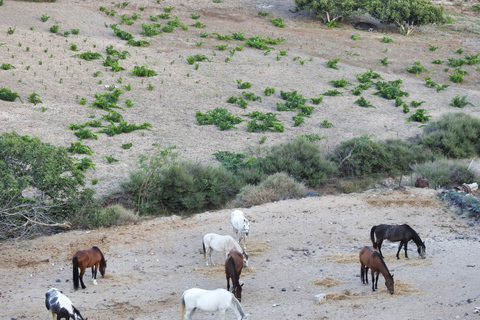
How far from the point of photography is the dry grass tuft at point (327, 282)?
10953 millimetres

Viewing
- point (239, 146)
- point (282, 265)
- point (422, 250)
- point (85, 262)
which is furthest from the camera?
point (239, 146)

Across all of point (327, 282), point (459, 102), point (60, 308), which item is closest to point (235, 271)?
point (327, 282)

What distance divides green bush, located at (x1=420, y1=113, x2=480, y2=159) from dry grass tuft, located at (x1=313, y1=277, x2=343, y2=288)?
→ 12.2m

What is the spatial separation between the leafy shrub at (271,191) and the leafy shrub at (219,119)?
6.12 meters

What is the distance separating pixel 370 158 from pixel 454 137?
415 cm

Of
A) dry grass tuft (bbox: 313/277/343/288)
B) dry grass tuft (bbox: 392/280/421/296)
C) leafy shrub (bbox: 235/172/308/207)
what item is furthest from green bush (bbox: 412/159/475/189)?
dry grass tuft (bbox: 313/277/343/288)

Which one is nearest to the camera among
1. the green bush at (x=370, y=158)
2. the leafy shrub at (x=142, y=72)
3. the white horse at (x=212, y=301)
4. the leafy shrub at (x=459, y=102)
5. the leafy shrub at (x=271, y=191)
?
the white horse at (x=212, y=301)

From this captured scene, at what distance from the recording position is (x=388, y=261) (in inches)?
478

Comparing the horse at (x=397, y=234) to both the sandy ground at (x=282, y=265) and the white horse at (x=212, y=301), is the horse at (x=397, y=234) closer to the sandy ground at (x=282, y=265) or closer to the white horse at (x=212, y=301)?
the sandy ground at (x=282, y=265)

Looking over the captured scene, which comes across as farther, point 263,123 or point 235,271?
point 263,123

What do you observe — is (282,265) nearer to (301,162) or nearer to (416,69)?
(301,162)

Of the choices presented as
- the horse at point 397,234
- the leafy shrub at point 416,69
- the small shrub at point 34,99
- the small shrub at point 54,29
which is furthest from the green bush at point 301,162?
the small shrub at point 54,29

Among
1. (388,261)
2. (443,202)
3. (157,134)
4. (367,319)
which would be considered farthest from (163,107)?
(367,319)

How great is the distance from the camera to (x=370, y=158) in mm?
20234
